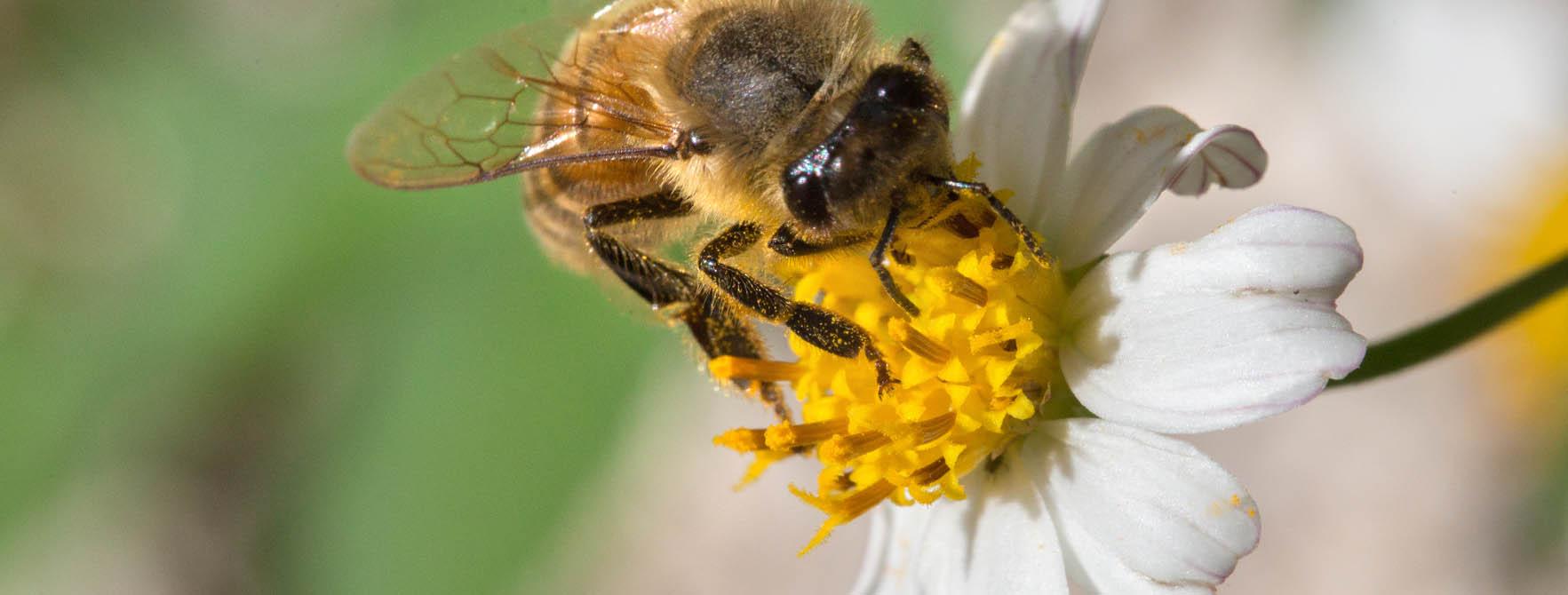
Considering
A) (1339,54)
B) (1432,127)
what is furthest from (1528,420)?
(1339,54)

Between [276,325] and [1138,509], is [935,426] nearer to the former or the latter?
[1138,509]

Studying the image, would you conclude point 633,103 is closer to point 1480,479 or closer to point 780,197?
point 780,197

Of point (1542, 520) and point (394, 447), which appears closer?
point (1542, 520)

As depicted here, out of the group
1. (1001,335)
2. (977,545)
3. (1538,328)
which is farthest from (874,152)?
(1538,328)

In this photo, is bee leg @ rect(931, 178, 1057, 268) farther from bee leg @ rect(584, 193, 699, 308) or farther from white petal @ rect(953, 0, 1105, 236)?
bee leg @ rect(584, 193, 699, 308)

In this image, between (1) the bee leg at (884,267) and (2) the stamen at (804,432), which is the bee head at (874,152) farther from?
Answer: (2) the stamen at (804,432)
